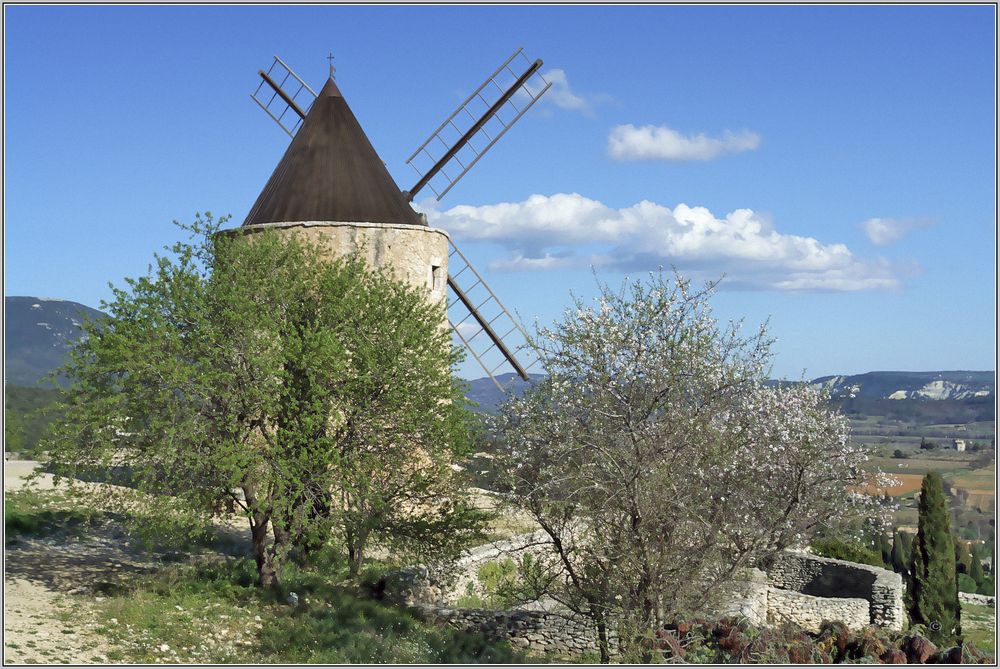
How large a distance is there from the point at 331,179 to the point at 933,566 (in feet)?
55.3

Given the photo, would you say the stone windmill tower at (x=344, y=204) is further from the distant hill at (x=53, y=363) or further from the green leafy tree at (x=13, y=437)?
the distant hill at (x=53, y=363)

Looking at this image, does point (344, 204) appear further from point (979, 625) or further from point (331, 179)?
point (979, 625)

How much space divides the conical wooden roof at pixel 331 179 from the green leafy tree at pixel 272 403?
4025mm

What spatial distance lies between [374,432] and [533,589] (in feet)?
11.9

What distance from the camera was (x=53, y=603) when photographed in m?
14.8

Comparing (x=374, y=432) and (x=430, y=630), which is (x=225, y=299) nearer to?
(x=374, y=432)

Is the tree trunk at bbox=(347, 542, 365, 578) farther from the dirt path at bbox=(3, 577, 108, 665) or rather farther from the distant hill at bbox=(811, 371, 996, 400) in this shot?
the distant hill at bbox=(811, 371, 996, 400)

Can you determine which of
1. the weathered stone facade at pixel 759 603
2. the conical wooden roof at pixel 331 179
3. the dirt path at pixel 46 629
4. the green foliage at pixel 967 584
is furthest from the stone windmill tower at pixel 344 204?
the green foliage at pixel 967 584

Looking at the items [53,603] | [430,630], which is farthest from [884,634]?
[53,603]

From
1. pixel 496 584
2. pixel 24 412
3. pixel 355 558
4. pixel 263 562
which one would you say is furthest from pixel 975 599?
pixel 24 412

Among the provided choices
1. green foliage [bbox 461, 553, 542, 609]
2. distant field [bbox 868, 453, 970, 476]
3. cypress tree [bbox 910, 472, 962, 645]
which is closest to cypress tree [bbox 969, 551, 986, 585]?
cypress tree [bbox 910, 472, 962, 645]

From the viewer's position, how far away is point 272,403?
15461 millimetres

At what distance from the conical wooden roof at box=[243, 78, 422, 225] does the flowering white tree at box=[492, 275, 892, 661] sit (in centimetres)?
871

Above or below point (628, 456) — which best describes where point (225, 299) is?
above
